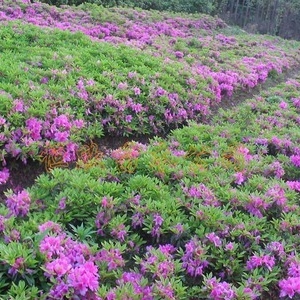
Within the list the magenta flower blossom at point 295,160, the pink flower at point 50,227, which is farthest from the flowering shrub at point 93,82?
the magenta flower blossom at point 295,160

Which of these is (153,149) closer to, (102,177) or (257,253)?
(102,177)

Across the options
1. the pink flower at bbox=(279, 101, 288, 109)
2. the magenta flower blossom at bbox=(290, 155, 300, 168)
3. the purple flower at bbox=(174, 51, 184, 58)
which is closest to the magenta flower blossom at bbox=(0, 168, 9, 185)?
the magenta flower blossom at bbox=(290, 155, 300, 168)

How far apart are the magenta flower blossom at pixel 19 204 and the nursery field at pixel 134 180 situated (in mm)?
13

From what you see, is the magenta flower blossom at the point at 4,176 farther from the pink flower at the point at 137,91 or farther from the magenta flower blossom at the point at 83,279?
the pink flower at the point at 137,91

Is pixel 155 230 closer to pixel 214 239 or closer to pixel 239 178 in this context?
pixel 214 239

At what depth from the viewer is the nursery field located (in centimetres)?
330

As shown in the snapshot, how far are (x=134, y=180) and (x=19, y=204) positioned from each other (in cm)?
120

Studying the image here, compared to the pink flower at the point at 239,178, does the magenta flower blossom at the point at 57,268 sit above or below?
below

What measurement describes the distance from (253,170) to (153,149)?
1.33 m

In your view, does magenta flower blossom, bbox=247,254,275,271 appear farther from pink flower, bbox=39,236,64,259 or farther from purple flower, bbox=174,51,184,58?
purple flower, bbox=174,51,184,58

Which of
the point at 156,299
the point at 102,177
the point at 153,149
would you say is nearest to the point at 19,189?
the point at 102,177

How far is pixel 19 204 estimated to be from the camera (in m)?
3.91

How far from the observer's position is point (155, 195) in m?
4.33

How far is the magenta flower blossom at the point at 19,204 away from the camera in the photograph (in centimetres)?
388
